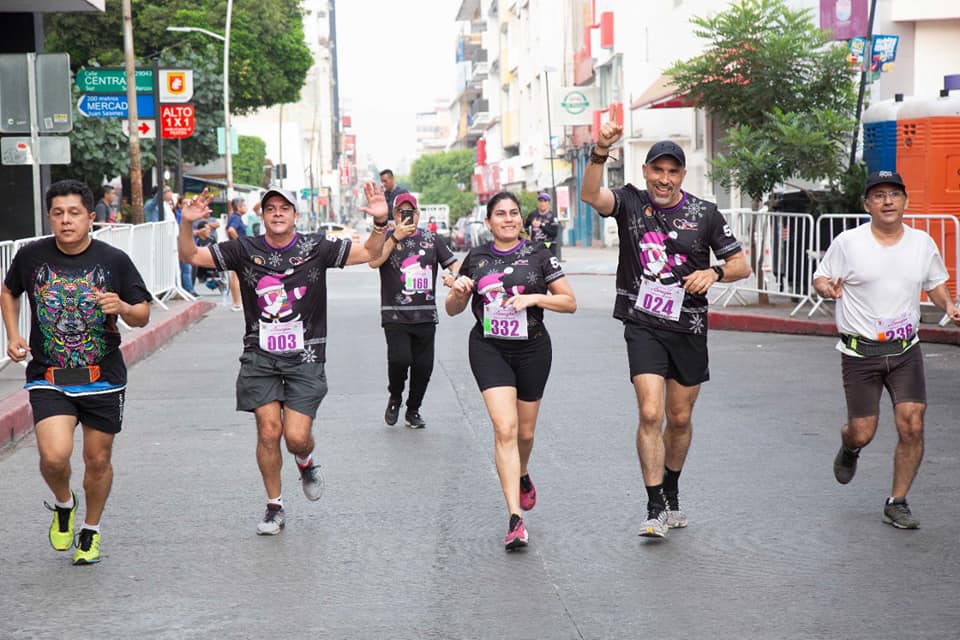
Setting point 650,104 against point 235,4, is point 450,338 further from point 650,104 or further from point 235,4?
point 235,4

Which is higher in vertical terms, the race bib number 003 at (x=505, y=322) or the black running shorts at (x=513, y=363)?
the race bib number 003 at (x=505, y=322)

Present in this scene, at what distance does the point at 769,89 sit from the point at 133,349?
370 inches

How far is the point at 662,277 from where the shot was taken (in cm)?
720

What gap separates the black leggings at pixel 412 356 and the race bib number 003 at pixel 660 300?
416cm

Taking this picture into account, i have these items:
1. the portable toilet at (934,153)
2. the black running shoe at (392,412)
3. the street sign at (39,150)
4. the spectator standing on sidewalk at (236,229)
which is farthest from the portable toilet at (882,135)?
the spectator standing on sidewalk at (236,229)

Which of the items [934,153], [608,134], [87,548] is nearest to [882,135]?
[934,153]

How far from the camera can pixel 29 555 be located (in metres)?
7.09

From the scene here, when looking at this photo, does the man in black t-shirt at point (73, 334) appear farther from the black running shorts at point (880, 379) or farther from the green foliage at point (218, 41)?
the green foliage at point (218, 41)

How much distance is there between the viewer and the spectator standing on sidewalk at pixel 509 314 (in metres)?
7.21

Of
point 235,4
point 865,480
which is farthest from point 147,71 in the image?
point 235,4

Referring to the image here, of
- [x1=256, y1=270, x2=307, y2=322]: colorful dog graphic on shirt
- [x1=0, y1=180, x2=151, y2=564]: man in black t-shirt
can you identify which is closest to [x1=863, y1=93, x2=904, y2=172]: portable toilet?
[x1=256, y1=270, x2=307, y2=322]: colorful dog graphic on shirt

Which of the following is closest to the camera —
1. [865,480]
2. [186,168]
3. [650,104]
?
[865,480]

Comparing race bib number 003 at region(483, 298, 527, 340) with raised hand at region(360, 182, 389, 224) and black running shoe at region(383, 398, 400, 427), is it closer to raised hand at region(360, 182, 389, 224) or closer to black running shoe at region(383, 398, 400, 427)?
raised hand at region(360, 182, 389, 224)

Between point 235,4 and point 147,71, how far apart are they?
92.3 ft
